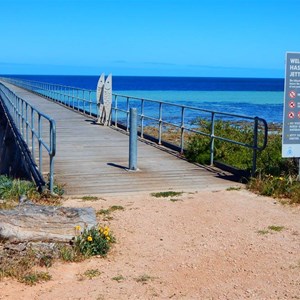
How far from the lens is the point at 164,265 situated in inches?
225

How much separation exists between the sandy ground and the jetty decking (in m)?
1.01

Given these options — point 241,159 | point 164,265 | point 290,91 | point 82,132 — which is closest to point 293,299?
point 164,265

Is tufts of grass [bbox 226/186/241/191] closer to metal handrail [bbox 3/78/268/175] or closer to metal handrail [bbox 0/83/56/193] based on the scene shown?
metal handrail [bbox 3/78/268/175]

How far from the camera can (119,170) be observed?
1062 cm

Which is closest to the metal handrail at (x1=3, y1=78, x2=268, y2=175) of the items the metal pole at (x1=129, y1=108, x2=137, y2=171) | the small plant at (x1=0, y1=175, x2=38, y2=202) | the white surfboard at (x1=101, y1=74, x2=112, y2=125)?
the white surfboard at (x1=101, y1=74, x2=112, y2=125)

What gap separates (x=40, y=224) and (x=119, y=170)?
460 centimetres

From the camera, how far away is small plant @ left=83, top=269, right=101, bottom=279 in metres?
5.45

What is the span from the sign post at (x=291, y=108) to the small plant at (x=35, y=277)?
4.78m

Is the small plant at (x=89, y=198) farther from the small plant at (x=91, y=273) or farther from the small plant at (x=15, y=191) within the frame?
the small plant at (x=91, y=273)

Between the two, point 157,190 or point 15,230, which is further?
point 157,190

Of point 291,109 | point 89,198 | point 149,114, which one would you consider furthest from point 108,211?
point 149,114

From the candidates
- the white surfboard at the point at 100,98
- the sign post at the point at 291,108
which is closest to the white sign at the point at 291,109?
the sign post at the point at 291,108

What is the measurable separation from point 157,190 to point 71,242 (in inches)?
122

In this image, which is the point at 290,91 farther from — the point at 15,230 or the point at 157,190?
the point at 15,230
